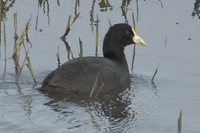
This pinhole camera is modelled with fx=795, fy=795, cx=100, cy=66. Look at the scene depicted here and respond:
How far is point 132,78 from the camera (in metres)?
9.84

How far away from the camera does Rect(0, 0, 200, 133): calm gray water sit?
783 centimetres

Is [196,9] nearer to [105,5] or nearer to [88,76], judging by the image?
[105,5]

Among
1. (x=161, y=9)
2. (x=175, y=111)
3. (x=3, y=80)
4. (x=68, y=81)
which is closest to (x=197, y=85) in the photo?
(x=175, y=111)

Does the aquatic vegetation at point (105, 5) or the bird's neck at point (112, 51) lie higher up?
the aquatic vegetation at point (105, 5)

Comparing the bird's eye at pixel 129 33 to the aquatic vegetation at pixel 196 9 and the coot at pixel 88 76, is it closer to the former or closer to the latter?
the coot at pixel 88 76

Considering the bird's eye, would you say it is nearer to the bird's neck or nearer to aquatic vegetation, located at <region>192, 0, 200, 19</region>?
the bird's neck

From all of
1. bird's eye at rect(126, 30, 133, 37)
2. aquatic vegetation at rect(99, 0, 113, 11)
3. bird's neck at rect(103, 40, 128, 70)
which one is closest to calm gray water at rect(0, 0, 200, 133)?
aquatic vegetation at rect(99, 0, 113, 11)

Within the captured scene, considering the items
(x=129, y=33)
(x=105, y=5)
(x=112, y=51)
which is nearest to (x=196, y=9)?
(x=105, y=5)

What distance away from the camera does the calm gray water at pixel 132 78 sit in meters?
7.83

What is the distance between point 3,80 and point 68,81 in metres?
0.91

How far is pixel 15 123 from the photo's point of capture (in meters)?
7.60

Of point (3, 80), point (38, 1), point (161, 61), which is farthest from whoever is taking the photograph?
point (38, 1)

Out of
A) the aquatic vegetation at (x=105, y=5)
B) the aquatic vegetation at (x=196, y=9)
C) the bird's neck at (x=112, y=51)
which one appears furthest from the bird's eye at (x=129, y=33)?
the aquatic vegetation at (x=196, y=9)

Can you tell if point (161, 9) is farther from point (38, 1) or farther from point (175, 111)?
point (175, 111)
